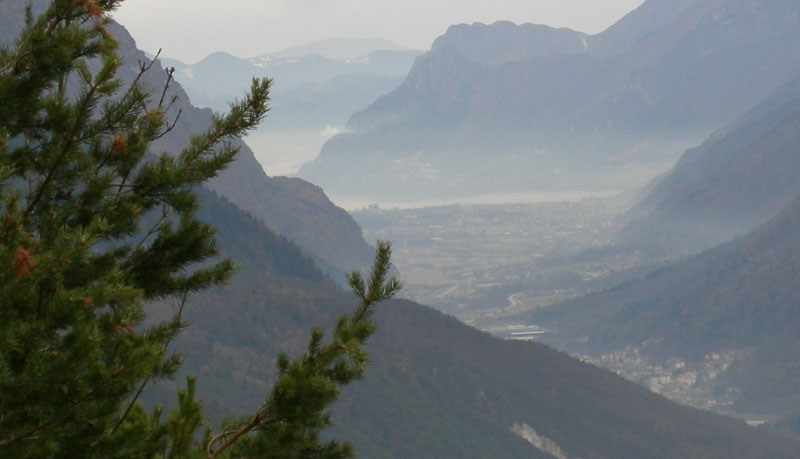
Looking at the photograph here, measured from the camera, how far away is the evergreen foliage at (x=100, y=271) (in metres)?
12.3

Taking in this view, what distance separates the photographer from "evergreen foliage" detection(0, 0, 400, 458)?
483 inches

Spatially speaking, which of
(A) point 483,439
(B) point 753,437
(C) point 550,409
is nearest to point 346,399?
(A) point 483,439

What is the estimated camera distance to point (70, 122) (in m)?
14.1

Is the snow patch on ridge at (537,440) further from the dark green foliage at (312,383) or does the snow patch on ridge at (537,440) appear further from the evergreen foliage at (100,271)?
the evergreen foliage at (100,271)

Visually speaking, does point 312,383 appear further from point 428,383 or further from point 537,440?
point 428,383

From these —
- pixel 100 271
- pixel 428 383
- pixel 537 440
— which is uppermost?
pixel 100 271

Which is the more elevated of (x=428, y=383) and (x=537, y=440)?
(x=428, y=383)

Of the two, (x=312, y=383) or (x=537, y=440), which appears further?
(x=537, y=440)

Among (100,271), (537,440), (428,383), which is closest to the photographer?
(100,271)

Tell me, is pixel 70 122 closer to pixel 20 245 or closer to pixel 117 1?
pixel 20 245

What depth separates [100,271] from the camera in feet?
50.5

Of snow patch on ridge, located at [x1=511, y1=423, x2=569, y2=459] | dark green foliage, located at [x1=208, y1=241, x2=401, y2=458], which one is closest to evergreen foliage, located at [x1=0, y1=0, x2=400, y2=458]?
dark green foliage, located at [x1=208, y1=241, x2=401, y2=458]

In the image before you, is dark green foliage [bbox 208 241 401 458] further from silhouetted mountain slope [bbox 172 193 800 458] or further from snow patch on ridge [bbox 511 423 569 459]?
snow patch on ridge [bbox 511 423 569 459]

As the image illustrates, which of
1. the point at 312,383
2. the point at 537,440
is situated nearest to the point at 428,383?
the point at 537,440
